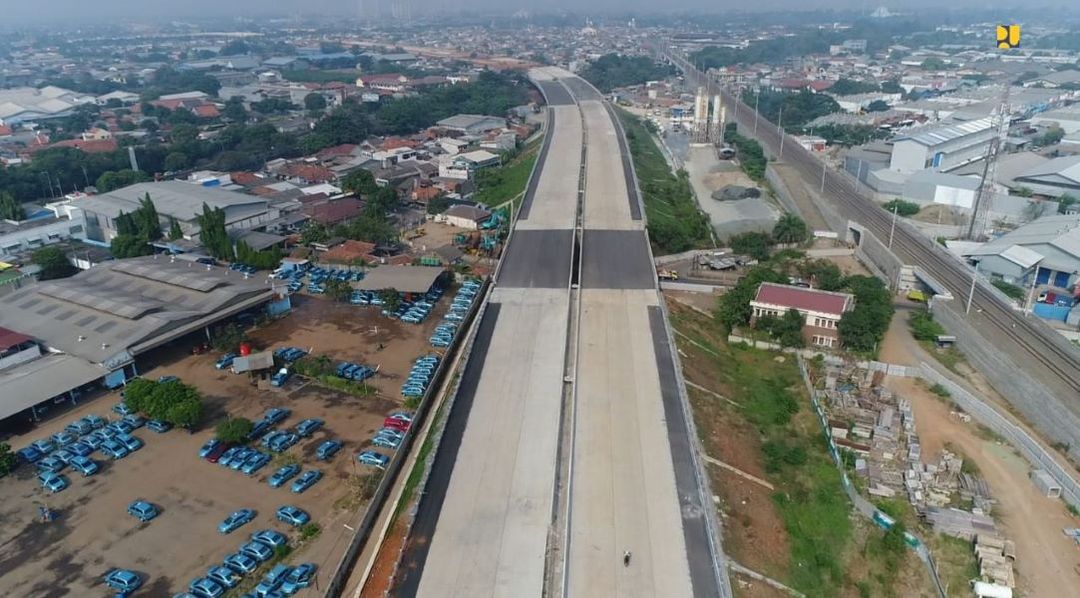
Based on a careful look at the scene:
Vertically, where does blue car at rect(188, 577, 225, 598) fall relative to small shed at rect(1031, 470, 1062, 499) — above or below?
above

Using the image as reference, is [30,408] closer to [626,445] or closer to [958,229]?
[626,445]

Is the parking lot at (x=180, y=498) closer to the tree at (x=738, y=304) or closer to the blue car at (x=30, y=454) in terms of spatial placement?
the blue car at (x=30, y=454)

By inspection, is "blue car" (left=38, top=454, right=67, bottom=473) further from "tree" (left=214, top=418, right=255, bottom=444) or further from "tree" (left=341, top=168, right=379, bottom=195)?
"tree" (left=341, top=168, right=379, bottom=195)

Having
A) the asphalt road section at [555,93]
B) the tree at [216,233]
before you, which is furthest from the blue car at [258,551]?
the asphalt road section at [555,93]

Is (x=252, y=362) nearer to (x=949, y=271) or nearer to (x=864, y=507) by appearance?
(x=864, y=507)

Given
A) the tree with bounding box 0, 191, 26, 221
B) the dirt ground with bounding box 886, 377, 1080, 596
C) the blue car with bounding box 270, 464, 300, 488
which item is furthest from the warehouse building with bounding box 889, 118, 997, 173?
the tree with bounding box 0, 191, 26, 221

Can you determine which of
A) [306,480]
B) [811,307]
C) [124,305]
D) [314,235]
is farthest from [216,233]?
[811,307]

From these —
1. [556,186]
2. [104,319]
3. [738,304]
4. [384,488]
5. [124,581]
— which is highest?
[556,186]

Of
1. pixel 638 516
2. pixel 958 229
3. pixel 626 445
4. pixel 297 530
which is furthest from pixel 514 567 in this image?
pixel 958 229
